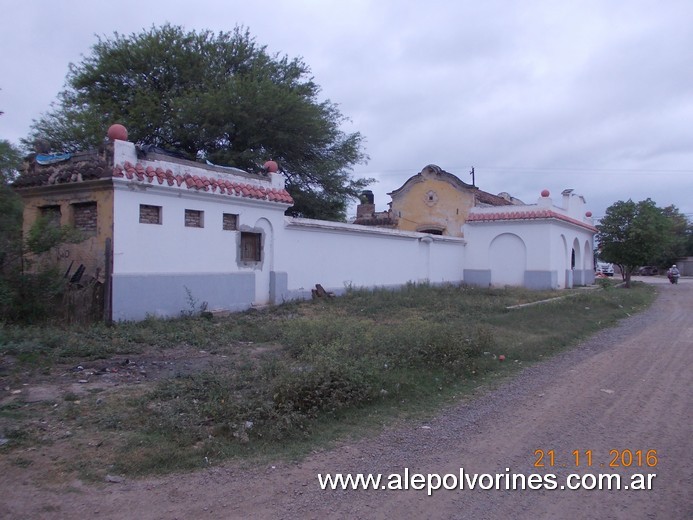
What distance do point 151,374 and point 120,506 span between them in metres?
4.01

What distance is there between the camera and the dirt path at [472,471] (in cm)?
405

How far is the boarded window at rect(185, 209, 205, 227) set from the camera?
13.4 m

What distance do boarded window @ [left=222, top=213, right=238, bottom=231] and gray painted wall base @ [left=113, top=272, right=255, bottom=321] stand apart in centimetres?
121

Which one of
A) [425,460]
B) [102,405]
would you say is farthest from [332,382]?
[102,405]

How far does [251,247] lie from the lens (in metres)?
15.4

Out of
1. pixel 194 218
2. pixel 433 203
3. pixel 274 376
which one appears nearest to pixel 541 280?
pixel 433 203

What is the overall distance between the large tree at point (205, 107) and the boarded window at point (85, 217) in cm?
886

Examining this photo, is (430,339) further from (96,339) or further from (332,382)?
(96,339)

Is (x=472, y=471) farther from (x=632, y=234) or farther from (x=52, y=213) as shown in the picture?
(x=632, y=234)

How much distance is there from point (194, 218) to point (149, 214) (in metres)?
1.35

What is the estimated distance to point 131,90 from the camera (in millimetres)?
22500

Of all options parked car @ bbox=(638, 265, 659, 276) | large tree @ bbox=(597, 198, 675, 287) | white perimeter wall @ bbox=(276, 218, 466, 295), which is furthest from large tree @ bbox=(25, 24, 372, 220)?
parked car @ bbox=(638, 265, 659, 276)

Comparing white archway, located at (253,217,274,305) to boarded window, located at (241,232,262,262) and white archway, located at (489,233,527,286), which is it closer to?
boarded window, located at (241,232,262,262)

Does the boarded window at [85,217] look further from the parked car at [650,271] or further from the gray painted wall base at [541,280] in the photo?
the parked car at [650,271]
